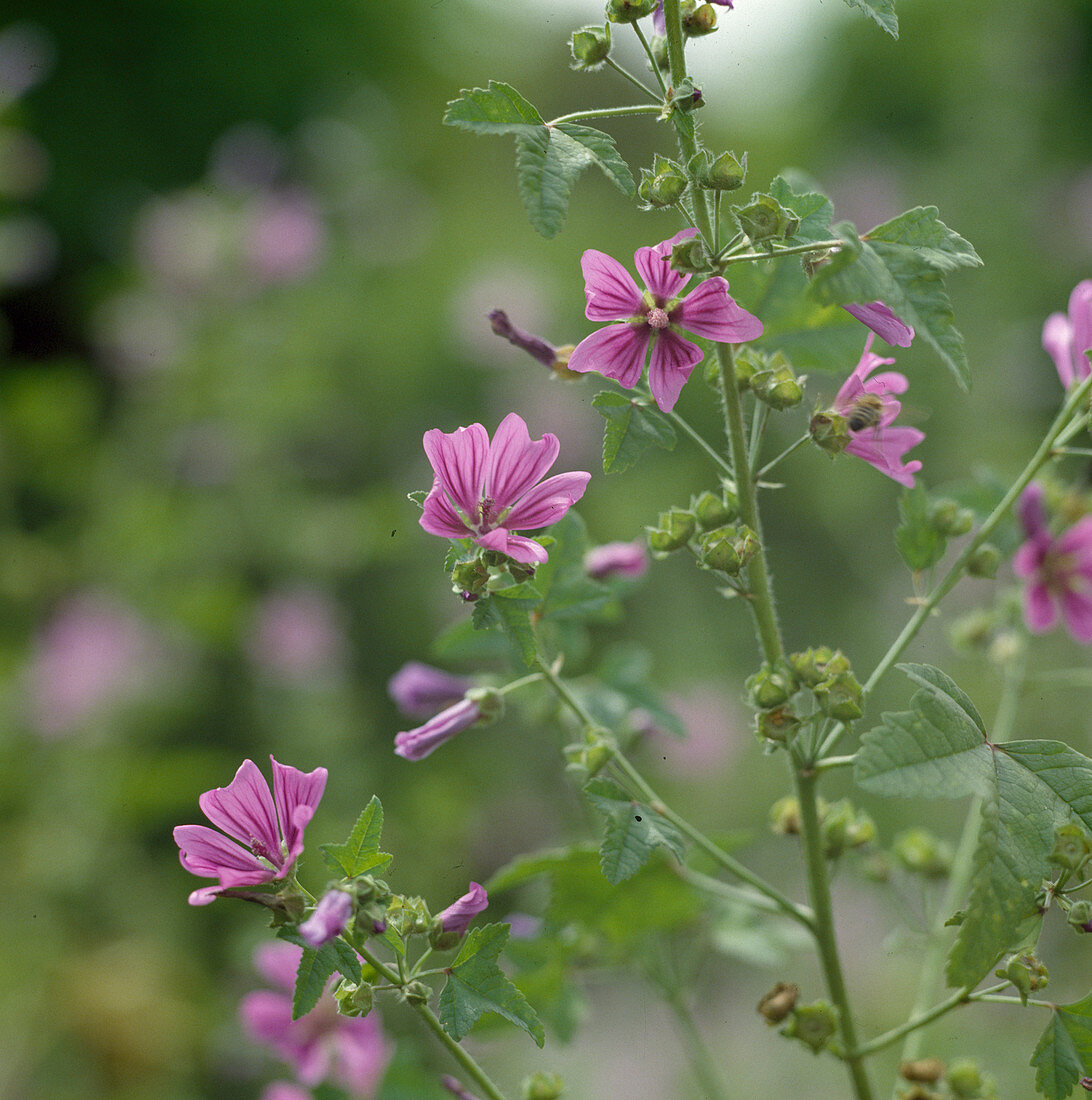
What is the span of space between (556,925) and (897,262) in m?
0.52

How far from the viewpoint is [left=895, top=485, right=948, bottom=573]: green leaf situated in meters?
0.69

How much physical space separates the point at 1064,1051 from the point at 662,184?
47cm

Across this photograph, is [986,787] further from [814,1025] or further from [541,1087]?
[541,1087]

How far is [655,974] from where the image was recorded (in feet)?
2.81

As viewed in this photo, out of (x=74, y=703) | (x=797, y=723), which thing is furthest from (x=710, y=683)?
(x=797, y=723)

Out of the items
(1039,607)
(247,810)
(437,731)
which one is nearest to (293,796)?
(247,810)

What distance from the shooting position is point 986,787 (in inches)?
20.0

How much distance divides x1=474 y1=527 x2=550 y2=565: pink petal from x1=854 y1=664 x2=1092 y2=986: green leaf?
178mm

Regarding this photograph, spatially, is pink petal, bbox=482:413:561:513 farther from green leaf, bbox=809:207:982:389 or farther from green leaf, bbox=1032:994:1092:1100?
green leaf, bbox=1032:994:1092:1100

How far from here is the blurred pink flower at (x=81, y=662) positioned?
7.19ft

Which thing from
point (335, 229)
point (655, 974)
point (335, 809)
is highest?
point (655, 974)

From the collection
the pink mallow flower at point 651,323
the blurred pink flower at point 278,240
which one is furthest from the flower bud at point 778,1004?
the blurred pink flower at point 278,240

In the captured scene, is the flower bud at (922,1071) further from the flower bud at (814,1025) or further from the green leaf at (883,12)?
the green leaf at (883,12)

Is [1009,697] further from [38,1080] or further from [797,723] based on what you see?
[38,1080]
